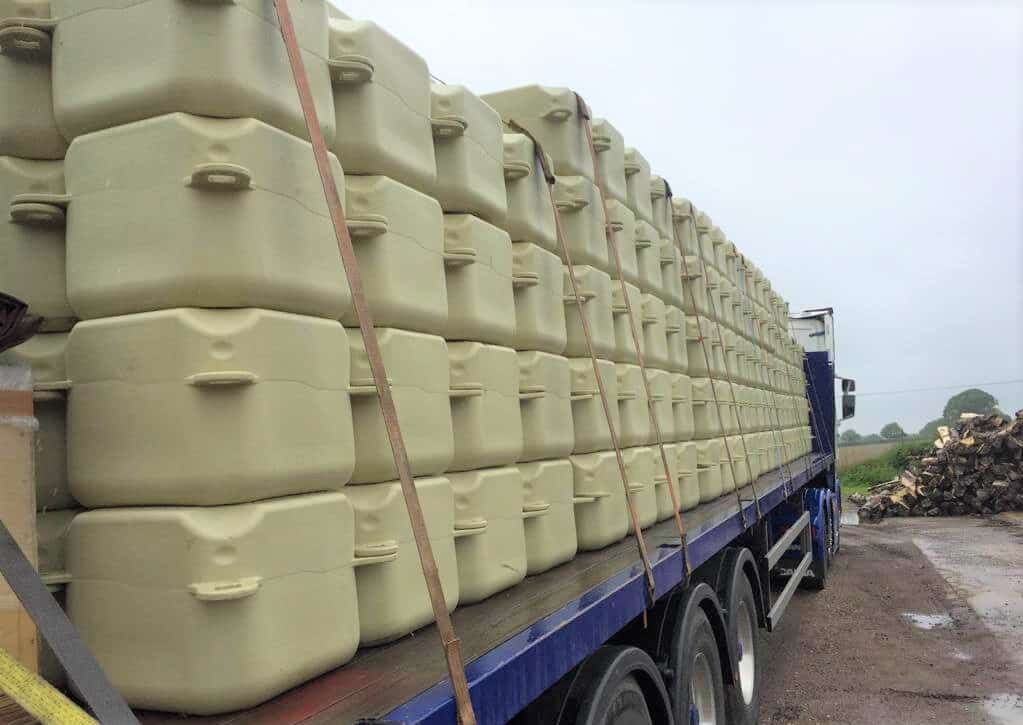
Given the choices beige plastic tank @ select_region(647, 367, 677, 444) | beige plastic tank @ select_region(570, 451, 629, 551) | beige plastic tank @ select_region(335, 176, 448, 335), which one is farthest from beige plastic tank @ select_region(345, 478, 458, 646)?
beige plastic tank @ select_region(647, 367, 677, 444)

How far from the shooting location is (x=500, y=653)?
2.13 metres

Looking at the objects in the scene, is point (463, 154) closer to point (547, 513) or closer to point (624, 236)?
point (547, 513)

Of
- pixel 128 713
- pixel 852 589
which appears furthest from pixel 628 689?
pixel 852 589

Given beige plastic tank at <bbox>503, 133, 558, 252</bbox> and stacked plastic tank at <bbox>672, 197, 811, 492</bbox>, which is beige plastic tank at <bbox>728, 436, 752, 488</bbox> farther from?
beige plastic tank at <bbox>503, 133, 558, 252</bbox>

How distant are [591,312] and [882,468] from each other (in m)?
27.8

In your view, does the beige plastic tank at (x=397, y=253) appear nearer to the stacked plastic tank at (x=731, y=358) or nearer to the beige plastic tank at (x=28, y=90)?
the beige plastic tank at (x=28, y=90)

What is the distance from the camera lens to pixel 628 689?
2934 mm

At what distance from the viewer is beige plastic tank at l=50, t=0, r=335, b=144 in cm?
181

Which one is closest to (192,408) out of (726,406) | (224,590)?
(224,590)

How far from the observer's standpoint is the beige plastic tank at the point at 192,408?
1.74 meters

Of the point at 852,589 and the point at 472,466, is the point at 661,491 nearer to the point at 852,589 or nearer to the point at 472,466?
the point at 472,466

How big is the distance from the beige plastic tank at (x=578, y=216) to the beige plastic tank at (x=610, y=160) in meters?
0.20

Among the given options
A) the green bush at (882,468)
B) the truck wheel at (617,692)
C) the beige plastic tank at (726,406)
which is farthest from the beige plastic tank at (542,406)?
the green bush at (882,468)

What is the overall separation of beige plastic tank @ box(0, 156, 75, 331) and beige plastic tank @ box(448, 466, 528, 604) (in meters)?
1.13
